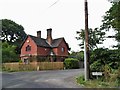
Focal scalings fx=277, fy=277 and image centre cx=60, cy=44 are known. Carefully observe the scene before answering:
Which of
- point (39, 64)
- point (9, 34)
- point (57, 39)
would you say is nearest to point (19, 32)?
point (9, 34)

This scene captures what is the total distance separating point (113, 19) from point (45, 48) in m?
37.6

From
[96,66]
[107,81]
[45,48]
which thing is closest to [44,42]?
[45,48]

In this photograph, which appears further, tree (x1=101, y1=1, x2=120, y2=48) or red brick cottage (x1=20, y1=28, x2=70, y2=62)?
red brick cottage (x1=20, y1=28, x2=70, y2=62)

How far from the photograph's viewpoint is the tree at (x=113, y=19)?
21.5m

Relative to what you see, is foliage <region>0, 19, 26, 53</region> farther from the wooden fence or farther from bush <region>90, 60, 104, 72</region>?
bush <region>90, 60, 104, 72</region>

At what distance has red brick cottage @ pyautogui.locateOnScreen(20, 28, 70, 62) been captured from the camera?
58.2 meters

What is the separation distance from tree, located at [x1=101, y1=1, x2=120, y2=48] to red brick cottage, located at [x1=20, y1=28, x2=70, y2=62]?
1230 inches

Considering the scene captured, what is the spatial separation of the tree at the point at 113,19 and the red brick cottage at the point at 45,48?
3124 cm

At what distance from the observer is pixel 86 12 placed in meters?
22.6

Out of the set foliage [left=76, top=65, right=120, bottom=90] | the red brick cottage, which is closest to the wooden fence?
the red brick cottage

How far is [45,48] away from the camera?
59.9 metres

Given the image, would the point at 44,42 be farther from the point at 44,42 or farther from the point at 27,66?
the point at 27,66

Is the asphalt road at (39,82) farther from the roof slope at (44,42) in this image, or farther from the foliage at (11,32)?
the foliage at (11,32)

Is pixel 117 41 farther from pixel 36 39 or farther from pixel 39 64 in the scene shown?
pixel 36 39
